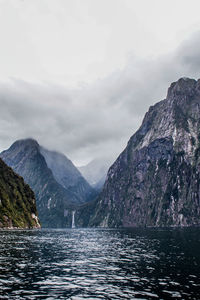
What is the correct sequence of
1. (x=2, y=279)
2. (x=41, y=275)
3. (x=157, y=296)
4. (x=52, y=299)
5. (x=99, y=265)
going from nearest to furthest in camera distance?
(x=52, y=299), (x=157, y=296), (x=2, y=279), (x=41, y=275), (x=99, y=265)

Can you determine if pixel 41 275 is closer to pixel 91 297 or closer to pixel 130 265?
pixel 91 297

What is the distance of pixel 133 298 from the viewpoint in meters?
24.0

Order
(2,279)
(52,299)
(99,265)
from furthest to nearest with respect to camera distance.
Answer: (99,265), (2,279), (52,299)

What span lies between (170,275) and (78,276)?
1094 centimetres

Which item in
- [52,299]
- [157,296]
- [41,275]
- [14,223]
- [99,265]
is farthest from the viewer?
[14,223]

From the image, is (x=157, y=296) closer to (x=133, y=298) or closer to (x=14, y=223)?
(x=133, y=298)

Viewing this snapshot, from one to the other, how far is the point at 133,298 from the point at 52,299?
6685mm

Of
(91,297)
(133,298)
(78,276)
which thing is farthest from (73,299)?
(78,276)

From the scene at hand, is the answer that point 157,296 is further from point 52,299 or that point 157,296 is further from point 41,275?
point 41,275

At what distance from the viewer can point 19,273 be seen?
33.7m

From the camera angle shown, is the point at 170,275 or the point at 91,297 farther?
the point at 170,275

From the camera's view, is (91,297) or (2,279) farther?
(2,279)

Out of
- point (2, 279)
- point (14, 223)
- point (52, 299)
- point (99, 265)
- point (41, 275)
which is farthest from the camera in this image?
point (14, 223)

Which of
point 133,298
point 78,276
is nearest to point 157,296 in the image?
point 133,298
